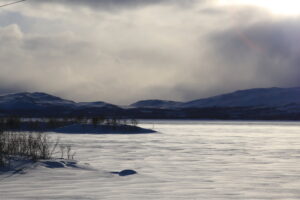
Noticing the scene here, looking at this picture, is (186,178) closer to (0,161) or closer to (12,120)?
(0,161)

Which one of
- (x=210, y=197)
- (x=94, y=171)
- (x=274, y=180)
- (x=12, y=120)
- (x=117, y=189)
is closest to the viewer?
(x=210, y=197)

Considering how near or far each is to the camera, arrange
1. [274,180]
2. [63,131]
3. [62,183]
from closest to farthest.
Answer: [62,183] → [274,180] → [63,131]

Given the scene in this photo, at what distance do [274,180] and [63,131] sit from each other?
31481mm

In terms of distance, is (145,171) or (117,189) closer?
(117,189)

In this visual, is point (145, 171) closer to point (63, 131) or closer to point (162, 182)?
point (162, 182)

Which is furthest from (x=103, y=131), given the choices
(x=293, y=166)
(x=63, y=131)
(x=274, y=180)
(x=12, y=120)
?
(x=274, y=180)

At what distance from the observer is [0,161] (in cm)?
1203

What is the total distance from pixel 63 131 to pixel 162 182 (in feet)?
102

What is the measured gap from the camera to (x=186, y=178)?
1161 cm

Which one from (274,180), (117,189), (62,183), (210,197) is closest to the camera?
(210,197)

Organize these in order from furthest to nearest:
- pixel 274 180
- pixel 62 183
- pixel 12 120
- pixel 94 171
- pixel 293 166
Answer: pixel 12 120 → pixel 293 166 → pixel 94 171 → pixel 274 180 → pixel 62 183

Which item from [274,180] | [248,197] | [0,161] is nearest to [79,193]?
[248,197]

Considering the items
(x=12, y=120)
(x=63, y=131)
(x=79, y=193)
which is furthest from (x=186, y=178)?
(x=12, y=120)

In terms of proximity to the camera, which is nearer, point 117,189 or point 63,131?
point 117,189
